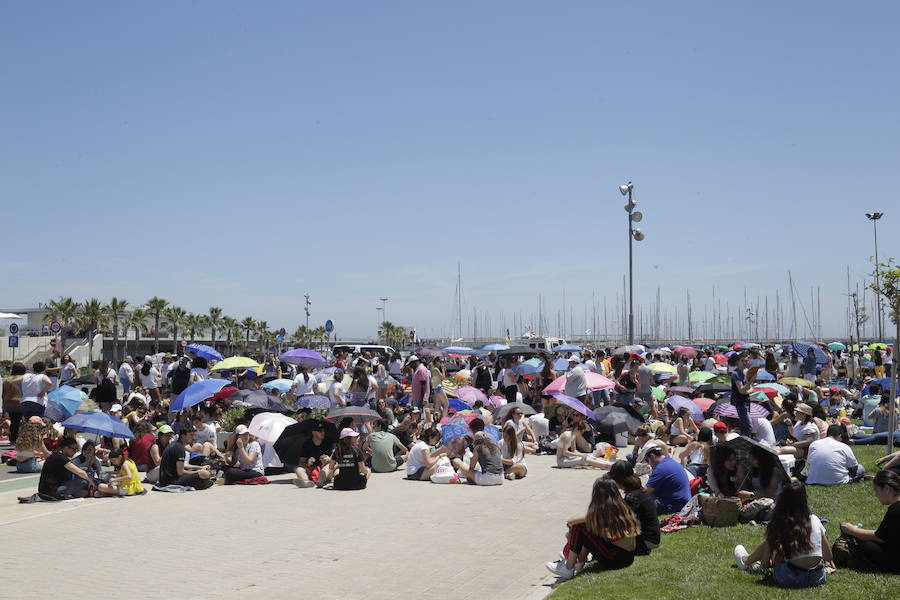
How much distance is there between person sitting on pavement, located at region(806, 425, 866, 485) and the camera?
11.7 meters

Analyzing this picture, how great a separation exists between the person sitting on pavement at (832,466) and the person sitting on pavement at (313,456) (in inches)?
302

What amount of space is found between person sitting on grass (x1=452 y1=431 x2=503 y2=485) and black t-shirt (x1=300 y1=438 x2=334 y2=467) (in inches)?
97.5

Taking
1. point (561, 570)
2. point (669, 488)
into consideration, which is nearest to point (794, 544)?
point (561, 570)

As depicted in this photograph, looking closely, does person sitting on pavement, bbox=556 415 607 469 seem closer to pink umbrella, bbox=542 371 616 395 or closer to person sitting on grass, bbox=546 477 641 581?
pink umbrella, bbox=542 371 616 395

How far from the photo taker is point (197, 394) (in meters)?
16.7

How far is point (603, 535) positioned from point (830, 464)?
5.38m

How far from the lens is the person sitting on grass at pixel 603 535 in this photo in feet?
25.9

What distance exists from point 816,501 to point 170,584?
7.74 meters

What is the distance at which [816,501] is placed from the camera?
10.5 meters

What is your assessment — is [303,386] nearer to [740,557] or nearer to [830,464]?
[830,464]

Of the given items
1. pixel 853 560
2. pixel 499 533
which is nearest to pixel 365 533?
pixel 499 533

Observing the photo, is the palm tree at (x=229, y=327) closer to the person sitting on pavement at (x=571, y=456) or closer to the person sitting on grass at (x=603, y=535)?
the person sitting on pavement at (x=571, y=456)

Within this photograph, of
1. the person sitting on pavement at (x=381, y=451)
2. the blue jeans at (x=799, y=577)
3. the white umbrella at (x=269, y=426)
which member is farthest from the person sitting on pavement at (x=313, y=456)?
the blue jeans at (x=799, y=577)

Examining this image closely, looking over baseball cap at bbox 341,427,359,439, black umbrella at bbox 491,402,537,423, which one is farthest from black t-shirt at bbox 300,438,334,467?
black umbrella at bbox 491,402,537,423
